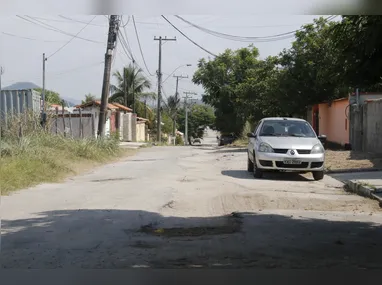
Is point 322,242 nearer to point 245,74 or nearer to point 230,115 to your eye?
point 245,74

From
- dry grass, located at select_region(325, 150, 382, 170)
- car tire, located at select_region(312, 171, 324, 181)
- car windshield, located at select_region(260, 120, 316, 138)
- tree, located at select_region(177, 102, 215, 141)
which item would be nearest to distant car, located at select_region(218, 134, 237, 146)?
dry grass, located at select_region(325, 150, 382, 170)

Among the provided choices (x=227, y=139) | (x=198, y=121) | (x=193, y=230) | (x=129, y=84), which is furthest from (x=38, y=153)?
(x=198, y=121)

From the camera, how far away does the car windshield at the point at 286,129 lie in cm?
1363

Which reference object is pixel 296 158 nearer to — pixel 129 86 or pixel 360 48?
pixel 360 48

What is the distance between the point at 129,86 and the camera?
52.4 meters

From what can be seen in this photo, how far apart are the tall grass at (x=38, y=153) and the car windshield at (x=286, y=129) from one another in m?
5.59

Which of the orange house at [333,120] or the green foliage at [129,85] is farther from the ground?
the green foliage at [129,85]

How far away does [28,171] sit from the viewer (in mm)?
12258

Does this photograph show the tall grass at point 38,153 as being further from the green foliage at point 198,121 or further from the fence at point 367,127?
the green foliage at point 198,121

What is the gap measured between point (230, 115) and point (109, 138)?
23.9 m

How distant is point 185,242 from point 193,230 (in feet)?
2.57

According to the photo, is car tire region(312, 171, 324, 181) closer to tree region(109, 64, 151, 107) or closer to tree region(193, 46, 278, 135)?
tree region(193, 46, 278, 135)

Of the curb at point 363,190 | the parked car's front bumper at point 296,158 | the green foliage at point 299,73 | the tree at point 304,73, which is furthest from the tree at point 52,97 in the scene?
the curb at point 363,190

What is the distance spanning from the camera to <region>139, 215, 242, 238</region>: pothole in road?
6.79m
